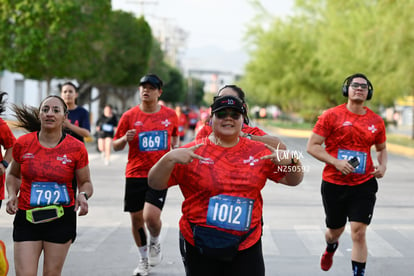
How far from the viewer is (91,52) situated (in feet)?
104

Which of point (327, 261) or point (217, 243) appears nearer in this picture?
point (217, 243)

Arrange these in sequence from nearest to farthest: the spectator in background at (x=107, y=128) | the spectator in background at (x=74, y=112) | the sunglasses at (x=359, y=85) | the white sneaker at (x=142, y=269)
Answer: the sunglasses at (x=359, y=85)
the white sneaker at (x=142, y=269)
the spectator in background at (x=74, y=112)
the spectator in background at (x=107, y=128)

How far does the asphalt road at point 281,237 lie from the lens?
7.59m

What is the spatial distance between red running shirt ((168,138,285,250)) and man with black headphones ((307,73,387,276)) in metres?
2.31

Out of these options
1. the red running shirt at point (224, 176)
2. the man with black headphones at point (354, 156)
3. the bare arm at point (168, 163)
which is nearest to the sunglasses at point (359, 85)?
the man with black headphones at point (354, 156)

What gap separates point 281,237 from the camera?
937 cm

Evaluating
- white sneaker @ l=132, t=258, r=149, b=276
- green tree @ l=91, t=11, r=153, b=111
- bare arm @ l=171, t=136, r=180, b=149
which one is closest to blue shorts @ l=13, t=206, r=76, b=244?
white sneaker @ l=132, t=258, r=149, b=276

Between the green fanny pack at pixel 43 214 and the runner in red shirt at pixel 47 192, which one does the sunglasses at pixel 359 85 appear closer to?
the runner in red shirt at pixel 47 192

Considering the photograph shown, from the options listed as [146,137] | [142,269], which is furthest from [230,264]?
[146,137]

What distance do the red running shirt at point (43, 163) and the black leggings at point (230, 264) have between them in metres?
1.36

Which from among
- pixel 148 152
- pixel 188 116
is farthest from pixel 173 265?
pixel 188 116

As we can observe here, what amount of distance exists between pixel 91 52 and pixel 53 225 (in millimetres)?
27261

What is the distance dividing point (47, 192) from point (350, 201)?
2.87 metres

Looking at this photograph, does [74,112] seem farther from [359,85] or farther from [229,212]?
[229,212]
